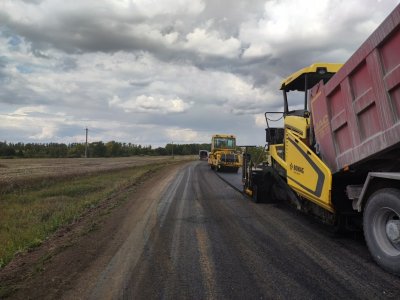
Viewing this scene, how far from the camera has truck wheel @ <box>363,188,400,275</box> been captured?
4730 mm

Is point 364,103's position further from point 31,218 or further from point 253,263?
point 31,218

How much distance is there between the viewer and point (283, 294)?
4328mm

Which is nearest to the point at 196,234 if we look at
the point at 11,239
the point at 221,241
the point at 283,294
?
the point at 221,241

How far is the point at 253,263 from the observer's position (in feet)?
18.0

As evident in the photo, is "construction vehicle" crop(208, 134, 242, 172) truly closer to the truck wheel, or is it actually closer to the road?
the road

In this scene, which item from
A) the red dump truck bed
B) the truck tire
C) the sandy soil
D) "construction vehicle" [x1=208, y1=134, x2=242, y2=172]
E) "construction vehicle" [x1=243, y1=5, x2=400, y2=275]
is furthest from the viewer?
"construction vehicle" [x1=208, y1=134, x2=242, y2=172]

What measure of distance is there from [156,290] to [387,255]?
9.26ft

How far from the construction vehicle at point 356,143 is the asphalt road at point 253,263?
42 centimetres

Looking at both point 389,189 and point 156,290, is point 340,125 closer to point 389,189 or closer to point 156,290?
point 389,189

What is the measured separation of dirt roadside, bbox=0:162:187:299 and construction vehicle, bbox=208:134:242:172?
2109 cm

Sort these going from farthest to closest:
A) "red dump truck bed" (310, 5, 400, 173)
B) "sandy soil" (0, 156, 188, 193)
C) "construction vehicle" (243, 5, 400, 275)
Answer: "sandy soil" (0, 156, 188, 193) < "construction vehicle" (243, 5, 400, 275) < "red dump truck bed" (310, 5, 400, 173)

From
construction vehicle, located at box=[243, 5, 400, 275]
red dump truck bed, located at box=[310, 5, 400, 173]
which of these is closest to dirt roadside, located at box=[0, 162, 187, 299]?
construction vehicle, located at box=[243, 5, 400, 275]

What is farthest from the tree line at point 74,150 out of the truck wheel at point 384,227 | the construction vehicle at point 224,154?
the truck wheel at point 384,227

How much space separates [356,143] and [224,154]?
83.4 ft
